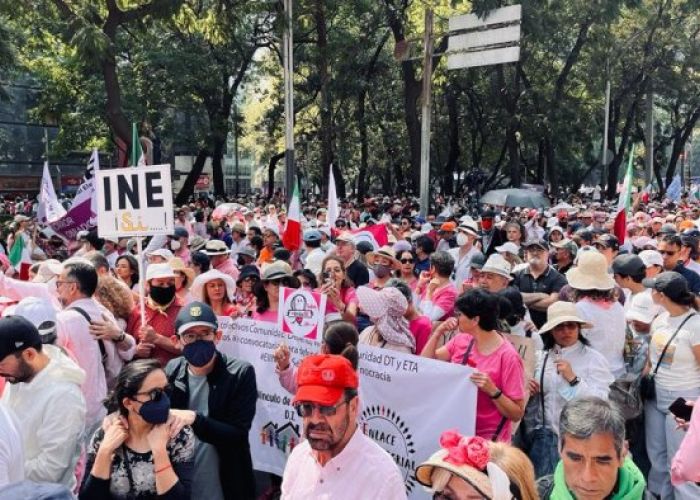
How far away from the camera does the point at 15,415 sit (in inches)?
118

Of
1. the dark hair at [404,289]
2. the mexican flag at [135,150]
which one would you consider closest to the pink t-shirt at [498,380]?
the dark hair at [404,289]

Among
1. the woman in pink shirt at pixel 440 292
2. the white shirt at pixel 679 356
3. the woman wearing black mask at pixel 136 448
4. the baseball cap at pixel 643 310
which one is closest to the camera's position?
the woman wearing black mask at pixel 136 448

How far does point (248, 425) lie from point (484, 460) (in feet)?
5.52

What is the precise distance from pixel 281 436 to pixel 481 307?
188 cm

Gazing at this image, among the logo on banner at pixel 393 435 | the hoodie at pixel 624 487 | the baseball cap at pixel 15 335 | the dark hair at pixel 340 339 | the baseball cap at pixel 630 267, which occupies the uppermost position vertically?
the baseball cap at pixel 15 335

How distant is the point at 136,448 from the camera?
3027 millimetres

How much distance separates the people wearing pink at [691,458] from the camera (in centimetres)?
313

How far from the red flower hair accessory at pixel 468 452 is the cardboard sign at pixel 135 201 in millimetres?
3403

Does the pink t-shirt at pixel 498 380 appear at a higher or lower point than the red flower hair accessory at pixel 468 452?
lower

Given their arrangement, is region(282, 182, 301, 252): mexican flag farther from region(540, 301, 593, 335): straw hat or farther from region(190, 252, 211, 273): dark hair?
region(540, 301, 593, 335): straw hat

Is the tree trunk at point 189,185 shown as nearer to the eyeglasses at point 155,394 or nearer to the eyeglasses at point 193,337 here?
the eyeglasses at point 193,337

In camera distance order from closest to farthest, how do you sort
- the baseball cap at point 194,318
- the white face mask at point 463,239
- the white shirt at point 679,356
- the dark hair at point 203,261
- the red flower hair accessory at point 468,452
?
the red flower hair accessory at point 468,452
the baseball cap at point 194,318
the white shirt at point 679,356
the dark hair at point 203,261
the white face mask at point 463,239

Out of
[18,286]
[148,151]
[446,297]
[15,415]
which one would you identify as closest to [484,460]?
[15,415]

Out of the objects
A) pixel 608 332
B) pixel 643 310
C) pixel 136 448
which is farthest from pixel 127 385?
pixel 643 310
